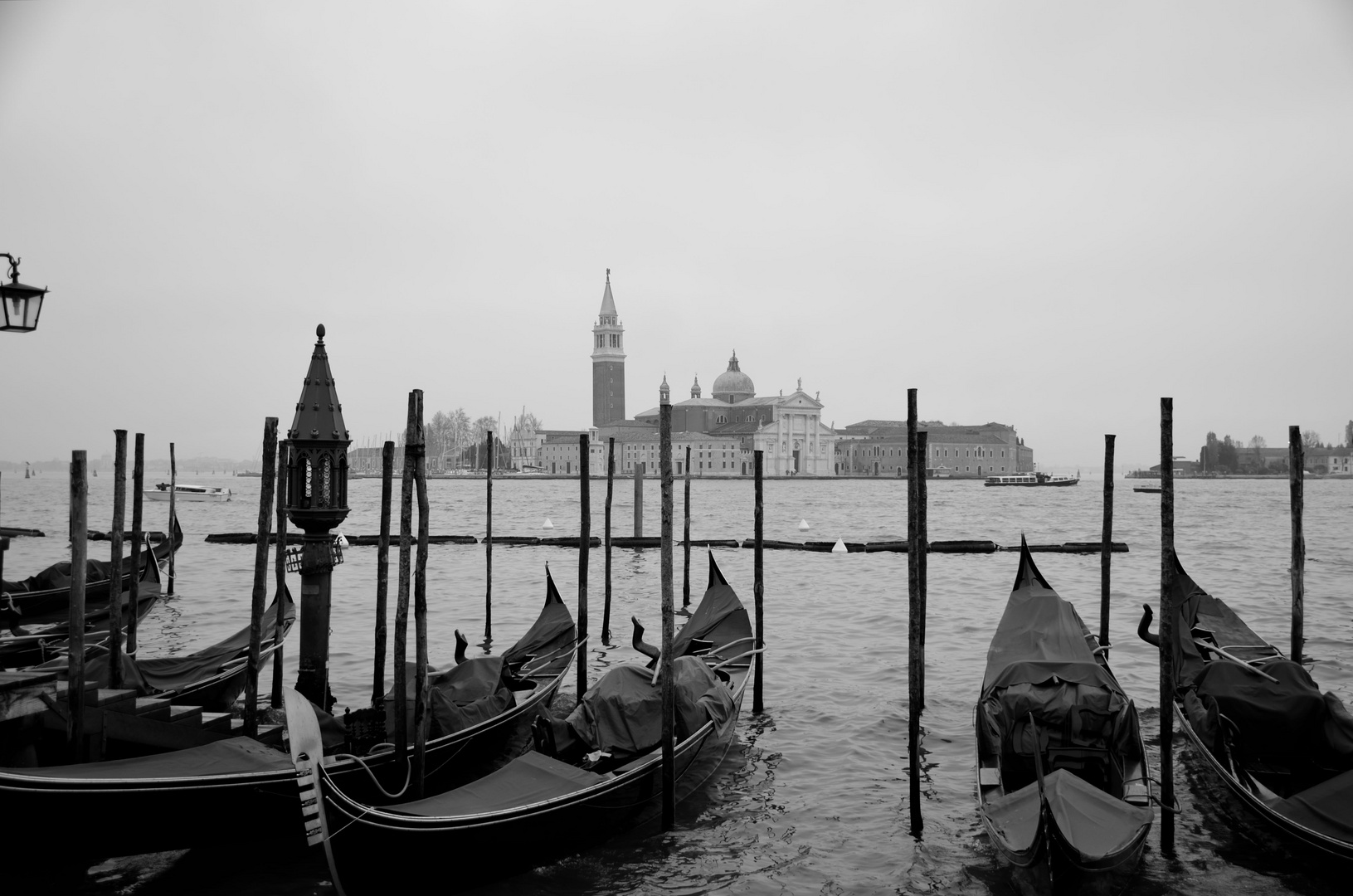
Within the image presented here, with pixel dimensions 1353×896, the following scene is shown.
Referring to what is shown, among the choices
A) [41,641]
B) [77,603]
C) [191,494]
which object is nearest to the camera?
[77,603]

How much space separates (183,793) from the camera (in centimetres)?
409

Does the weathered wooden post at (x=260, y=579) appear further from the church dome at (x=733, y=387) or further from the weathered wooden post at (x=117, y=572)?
the church dome at (x=733, y=387)

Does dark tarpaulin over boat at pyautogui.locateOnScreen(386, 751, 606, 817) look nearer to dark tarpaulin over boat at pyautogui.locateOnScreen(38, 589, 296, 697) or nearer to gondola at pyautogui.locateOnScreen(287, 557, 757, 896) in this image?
gondola at pyautogui.locateOnScreen(287, 557, 757, 896)

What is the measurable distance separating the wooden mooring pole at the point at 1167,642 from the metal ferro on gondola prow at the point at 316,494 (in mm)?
4545

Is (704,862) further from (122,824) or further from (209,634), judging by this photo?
(209,634)

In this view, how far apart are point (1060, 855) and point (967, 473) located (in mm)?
80752

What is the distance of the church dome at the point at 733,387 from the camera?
80125 millimetres

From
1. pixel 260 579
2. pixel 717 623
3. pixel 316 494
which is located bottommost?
pixel 717 623

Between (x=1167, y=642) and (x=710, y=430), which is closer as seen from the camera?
(x=1167, y=642)

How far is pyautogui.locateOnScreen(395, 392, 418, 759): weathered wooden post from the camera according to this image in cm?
464

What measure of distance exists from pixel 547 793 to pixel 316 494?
260 centimetres

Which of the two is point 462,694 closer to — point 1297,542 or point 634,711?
point 634,711

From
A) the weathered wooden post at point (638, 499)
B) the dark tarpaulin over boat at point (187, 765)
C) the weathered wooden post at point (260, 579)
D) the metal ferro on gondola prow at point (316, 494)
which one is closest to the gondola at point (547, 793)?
the dark tarpaulin over boat at point (187, 765)

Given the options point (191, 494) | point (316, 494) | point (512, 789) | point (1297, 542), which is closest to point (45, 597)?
point (316, 494)
